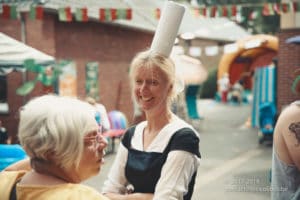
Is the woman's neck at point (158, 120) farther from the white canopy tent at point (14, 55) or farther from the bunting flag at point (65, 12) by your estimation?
the bunting flag at point (65, 12)

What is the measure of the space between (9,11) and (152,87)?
1.96 m

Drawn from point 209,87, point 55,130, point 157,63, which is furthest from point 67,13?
point 209,87

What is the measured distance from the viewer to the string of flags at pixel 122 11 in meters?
3.15

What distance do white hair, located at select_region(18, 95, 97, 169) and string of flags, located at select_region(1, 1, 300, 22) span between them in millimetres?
2034

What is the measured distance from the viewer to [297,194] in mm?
1316

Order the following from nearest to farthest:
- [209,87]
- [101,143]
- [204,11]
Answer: [101,143] < [204,11] < [209,87]

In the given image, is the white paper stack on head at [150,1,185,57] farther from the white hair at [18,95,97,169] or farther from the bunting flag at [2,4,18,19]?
the bunting flag at [2,4,18,19]

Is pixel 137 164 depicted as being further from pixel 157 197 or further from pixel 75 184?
pixel 75 184

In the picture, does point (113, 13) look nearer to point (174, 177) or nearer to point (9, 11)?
point (9, 11)

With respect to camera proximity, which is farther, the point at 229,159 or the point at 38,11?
the point at 229,159

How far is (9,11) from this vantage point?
2957mm

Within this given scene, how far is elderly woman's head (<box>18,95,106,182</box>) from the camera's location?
3.10ft

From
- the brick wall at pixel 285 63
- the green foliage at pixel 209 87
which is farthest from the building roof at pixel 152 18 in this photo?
the brick wall at pixel 285 63

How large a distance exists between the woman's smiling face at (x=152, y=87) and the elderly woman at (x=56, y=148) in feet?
1.27
